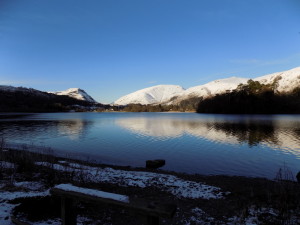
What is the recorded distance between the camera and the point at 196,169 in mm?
20562

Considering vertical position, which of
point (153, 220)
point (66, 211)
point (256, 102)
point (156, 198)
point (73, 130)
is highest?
point (256, 102)

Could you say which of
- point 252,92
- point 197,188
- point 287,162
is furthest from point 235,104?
point 197,188

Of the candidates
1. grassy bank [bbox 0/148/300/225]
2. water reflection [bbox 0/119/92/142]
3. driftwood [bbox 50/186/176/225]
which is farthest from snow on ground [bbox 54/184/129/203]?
water reflection [bbox 0/119/92/142]

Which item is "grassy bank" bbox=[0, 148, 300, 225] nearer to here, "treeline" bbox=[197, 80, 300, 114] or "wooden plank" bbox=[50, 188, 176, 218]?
"wooden plank" bbox=[50, 188, 176, 218]

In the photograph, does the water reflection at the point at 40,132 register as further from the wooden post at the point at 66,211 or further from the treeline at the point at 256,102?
the treeline at the point at 256,102

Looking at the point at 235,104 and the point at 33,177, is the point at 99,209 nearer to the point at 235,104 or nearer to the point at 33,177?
the point at 33,177

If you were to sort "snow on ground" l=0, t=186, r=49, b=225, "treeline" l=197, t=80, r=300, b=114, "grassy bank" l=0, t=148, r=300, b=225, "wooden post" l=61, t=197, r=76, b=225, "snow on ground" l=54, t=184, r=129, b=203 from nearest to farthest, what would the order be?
1. "snow on ground" l=54, t=184, r=129, b=203
2. "wooden post" l=61, t=197, r=76, b=225
3. "snow on ground" l=0, t=186, r=49, b=225
4. "grassy bank" l=0, t=148, r=300, b=225
5. "treeline" l=197, t=80, r=300, b=114

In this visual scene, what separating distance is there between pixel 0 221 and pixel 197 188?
939 centimetres

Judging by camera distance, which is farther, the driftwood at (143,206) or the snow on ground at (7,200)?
the snow on ground at (7,200)

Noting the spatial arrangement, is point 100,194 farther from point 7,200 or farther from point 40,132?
point 40,132

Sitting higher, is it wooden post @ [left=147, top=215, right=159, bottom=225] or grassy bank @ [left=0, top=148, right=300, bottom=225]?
wooden post @ [left=147, top=215, right=159, bottom=225]

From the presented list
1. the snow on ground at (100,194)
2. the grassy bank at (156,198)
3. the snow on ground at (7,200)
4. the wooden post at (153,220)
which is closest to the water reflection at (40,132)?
the grassy bank at (156,198)

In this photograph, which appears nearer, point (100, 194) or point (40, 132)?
point (100, 194)

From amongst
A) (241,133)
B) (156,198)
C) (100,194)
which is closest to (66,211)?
(100,194)
